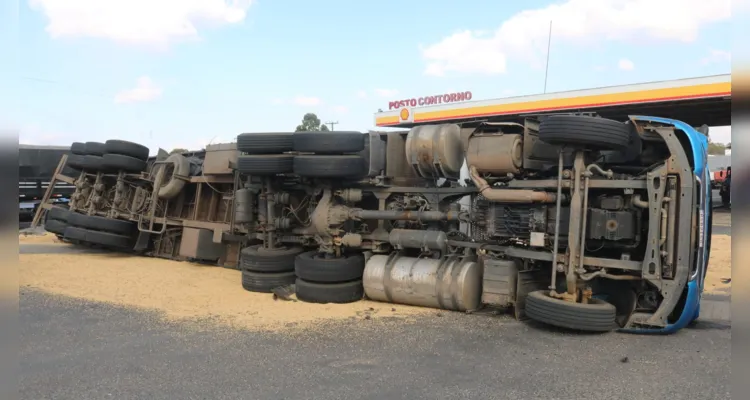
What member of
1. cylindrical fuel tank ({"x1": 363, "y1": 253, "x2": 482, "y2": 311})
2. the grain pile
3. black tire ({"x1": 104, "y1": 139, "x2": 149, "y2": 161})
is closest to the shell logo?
Answer: black tire ({"x1": 104, "y1": 139, "x2": 149, "y2": 161})

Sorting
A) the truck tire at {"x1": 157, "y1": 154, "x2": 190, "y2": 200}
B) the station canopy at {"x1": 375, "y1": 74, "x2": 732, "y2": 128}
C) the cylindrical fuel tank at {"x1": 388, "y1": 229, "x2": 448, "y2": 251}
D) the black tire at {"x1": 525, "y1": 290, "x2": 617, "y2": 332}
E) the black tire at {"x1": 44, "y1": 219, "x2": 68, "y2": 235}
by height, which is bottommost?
the black tire at {"x1": 525, "y1": 290, "x2": 617, "y2": 332}

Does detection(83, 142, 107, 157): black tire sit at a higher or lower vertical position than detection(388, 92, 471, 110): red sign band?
lower

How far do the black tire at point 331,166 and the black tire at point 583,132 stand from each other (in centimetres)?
234

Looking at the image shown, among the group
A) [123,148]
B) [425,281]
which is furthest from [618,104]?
[123,148]

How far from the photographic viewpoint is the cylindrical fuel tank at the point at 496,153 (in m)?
5.75

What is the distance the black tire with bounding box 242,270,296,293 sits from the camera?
7098mm

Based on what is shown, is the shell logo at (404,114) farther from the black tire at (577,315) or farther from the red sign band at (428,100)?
the black tire at (577,315)

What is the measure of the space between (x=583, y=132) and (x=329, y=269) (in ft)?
10.5

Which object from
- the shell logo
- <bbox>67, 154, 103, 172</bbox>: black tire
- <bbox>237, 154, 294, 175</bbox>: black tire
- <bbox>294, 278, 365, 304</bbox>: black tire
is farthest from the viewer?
the shell logo

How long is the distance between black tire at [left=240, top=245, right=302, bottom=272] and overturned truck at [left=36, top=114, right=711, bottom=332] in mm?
19

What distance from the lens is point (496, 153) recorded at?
580cm

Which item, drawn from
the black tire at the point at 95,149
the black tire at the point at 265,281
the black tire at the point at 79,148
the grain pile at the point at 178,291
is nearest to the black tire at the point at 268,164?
the black tire at the point at 265,281

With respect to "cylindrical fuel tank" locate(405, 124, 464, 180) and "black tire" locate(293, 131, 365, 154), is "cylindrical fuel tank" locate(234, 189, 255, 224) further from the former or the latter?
"cylindrical fuel tank" locate(405, 124, 464, 180)

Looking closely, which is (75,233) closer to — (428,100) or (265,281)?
(265,281)
